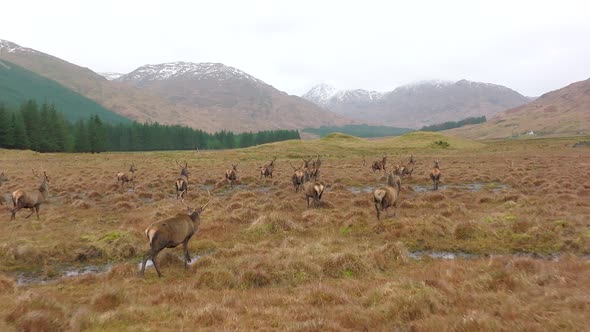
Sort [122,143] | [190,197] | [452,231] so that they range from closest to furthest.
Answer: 1. [452,231]
2. [190,197]
3. [122,143]

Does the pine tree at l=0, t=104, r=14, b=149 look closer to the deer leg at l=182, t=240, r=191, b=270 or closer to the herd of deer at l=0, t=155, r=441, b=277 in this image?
the herd of deer at l=0, t=155, r=441, b=277

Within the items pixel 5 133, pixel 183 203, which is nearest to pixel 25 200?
pixel 183 203

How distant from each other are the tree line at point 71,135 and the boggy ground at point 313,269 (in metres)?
73.0

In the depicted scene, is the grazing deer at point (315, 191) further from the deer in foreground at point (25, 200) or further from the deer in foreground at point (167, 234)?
the deer in foreground at point (25, 200)

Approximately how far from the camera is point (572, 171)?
35312mm

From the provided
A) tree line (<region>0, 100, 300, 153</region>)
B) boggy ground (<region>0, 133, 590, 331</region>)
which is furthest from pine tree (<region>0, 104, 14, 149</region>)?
boggy ground (<region>0, 133, 590, 331</region>)

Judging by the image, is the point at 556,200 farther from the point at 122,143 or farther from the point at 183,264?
the point at 122,143

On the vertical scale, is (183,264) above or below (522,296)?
below

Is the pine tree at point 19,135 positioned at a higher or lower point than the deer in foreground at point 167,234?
higher

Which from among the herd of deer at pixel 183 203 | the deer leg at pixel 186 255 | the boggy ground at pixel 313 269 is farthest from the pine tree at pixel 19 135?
the deer leg at pixel 186 255

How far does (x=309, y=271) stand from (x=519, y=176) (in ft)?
96.5

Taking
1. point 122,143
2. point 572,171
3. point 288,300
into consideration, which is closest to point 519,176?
point 572,171

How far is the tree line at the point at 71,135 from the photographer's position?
79.1 m

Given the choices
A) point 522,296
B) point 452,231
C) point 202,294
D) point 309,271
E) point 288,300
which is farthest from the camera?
point 452,231
